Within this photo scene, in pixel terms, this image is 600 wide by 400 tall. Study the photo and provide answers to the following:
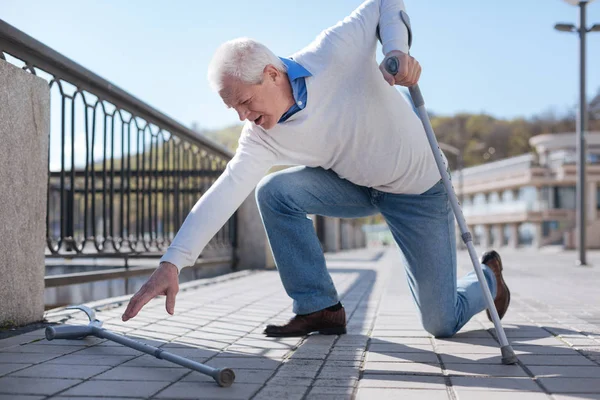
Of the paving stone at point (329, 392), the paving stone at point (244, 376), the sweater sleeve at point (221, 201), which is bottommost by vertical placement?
the paving stone at point (244, 376)

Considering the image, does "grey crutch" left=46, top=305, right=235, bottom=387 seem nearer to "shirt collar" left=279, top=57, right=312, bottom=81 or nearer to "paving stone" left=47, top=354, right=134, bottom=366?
"paving stone" left=47, top=354, right=134, bottom=366

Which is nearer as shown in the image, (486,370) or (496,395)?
(496,395)

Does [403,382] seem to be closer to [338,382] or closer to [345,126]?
[338,382]

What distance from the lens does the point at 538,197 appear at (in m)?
58.8

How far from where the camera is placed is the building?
2240 inches

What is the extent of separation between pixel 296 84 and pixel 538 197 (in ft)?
192

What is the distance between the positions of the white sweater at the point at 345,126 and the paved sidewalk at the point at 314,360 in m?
0.67

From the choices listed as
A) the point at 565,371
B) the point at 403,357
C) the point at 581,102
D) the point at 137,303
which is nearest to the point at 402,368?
the point at 403,357

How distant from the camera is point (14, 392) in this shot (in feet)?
8.06

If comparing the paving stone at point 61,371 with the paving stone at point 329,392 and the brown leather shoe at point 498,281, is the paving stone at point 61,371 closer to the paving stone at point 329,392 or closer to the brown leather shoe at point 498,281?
the paving stone at point 329,392

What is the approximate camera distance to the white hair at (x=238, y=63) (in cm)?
305

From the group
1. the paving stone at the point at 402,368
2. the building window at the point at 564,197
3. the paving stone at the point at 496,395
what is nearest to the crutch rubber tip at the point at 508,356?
the paving stone at the point at 402,368

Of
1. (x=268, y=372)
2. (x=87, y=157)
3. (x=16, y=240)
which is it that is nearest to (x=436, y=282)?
(x=268, y=372)

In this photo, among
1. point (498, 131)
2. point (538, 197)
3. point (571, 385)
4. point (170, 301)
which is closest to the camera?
point (571, 385)
